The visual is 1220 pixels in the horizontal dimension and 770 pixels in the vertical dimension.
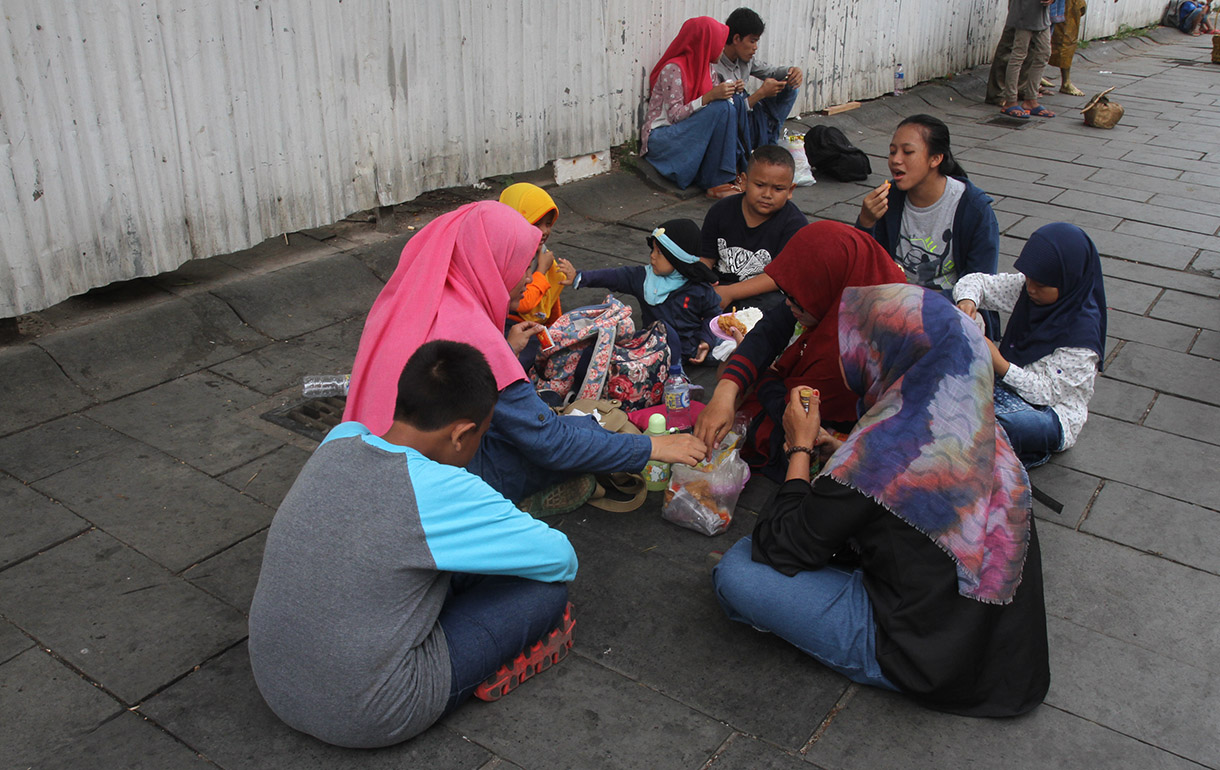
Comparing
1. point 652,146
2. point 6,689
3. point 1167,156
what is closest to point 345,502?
point 6,689

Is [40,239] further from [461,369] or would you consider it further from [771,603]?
[771,603]

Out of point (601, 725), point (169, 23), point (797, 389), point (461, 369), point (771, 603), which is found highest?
point (169, 23)

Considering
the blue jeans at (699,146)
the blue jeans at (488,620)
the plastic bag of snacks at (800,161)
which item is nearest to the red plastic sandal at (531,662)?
the blue jeans at (488,620)

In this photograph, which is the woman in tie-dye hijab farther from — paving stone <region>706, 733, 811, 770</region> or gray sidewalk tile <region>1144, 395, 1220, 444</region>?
gray sidewalk tile <region>1144, 395, 1220, 444</region>

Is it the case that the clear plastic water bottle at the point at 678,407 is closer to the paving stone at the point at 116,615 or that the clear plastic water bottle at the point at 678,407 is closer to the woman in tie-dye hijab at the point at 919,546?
the woman in tie-dye hijab at the point at 919,546

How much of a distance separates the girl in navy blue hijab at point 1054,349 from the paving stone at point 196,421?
113 inches

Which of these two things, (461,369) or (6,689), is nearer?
(461,369)

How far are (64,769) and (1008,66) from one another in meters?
10.6

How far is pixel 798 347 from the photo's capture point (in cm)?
360

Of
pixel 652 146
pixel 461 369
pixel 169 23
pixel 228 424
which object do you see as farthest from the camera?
pixel 652 146

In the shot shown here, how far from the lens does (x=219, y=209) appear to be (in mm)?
4684

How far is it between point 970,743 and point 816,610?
1.62 feet

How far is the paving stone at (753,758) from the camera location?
2.35 m

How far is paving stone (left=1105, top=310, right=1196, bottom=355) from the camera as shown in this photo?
4.97 metres
